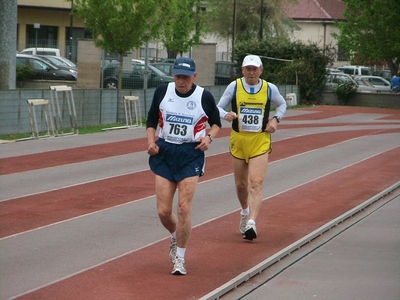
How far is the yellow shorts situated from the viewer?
400 inches

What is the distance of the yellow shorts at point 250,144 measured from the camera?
33.3 feet

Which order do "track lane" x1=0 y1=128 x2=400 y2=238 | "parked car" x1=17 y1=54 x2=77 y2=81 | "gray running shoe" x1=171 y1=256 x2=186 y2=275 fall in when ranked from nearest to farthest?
"gray running shoe" x1=171 y1=256 x2=186 y2=275
"track lane" x1=0 y1=128 x2=400 y2=238
"parked car" x1=17 y1=54 x2=77 y2=81

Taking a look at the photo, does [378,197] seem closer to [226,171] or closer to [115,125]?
[226,171]

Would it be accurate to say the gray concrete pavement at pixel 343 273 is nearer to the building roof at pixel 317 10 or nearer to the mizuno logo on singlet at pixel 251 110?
the mizuno logo on singlet at pixel 251 110

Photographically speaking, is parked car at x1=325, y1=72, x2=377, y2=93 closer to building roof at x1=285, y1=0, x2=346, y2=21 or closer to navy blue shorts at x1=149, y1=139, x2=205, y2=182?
building roof at x1=285, y1=0, x2=346, y2=21

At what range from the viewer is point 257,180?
395 inches

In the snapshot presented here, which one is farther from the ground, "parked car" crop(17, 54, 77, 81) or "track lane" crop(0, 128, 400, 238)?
"parked car" crop(17, 54, 77, 81)

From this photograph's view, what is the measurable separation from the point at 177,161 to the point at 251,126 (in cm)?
202

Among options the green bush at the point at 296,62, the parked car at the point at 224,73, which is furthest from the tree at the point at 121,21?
the parked car at the point at 224,73

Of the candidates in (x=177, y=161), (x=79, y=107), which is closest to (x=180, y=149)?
(x=177, y=161)

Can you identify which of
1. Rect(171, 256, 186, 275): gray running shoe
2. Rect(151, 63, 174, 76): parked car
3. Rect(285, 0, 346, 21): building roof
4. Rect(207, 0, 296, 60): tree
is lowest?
Rect(171, 256, 186, 275): gray running shoe

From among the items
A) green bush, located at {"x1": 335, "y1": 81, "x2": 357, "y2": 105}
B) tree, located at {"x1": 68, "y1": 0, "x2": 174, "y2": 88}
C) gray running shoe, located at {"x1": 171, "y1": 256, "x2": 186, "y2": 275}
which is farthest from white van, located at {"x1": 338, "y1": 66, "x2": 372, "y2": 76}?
gray running shoe, located at {"x1": 171, "y1": 256, "x2": 186, "y2": 275}

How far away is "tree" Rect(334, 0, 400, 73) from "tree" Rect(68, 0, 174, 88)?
1724 centimetres

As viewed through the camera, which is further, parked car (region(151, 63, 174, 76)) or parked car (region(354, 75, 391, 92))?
parked car (region(354, 75, 391, 92))
